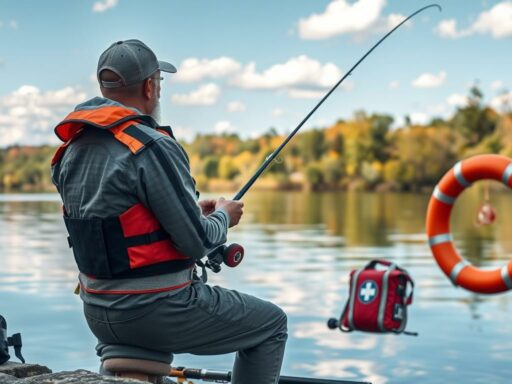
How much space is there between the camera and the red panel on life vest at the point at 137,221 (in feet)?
11.6

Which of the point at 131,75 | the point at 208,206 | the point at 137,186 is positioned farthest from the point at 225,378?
the point at 131,75

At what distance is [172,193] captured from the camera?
11.5ft

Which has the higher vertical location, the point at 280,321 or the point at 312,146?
the point at 312,146

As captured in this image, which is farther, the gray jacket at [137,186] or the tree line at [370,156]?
the tree line at [370,156]

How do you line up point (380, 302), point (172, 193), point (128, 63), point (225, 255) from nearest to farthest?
point (172, 193) → point (128, 63) → point (225, 255) → point (380, 302)

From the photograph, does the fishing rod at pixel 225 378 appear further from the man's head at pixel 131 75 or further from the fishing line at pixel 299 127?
the man's head at pixel 131 75

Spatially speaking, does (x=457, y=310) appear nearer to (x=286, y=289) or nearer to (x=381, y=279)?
(x=286, y=289)

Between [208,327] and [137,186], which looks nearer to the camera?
[137,186]

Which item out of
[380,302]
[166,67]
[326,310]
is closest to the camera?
[166,67]

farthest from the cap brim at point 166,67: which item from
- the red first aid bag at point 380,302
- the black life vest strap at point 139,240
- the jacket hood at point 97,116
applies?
the red first aid bag at point 380,302

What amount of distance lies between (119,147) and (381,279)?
15.4ft

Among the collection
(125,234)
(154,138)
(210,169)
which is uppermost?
(210,169)

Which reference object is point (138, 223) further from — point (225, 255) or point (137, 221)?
point (225, 255)

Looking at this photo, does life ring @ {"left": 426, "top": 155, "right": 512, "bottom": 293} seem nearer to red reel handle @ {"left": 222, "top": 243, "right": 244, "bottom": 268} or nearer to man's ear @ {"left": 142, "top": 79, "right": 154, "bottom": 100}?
red reel handle @ {"left": 222, "top": 243, "right": 244, "bottom": 268}
